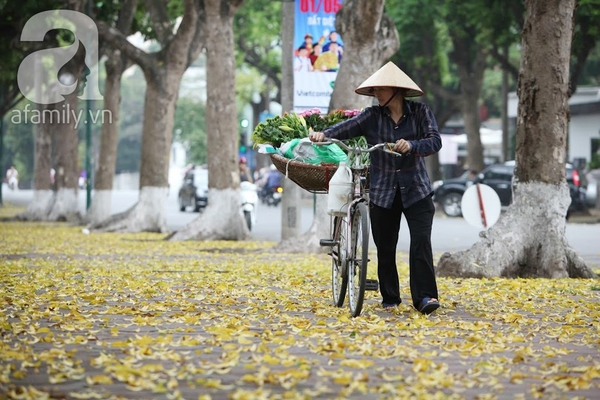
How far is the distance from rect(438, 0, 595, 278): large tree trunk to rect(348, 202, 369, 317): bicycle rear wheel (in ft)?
14.9

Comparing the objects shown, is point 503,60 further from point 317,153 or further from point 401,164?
point 401,164

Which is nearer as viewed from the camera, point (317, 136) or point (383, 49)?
point (317, 136)

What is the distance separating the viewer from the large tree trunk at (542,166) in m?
14.1

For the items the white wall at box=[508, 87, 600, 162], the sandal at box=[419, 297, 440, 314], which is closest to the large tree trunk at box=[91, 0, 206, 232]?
the sandal at box=[419, 297, 440, 314]

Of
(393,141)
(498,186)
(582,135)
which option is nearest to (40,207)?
(498,186)

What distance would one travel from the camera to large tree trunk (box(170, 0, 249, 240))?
22.6 metres

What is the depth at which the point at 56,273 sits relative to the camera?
14.3 meters

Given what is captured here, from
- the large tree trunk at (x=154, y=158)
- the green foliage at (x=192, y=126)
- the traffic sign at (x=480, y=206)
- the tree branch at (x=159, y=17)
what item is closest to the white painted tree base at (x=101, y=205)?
the large tree trunk at (x=154, y=158)

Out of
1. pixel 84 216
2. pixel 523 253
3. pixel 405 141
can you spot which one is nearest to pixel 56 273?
pixel 523 253

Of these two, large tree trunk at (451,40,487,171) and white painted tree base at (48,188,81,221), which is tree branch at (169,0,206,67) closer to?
white painted tree base at (48,188,81,221)

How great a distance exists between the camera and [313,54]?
20.7 metres

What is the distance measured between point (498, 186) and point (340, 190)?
2879 cm

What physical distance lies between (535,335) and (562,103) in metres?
6.03

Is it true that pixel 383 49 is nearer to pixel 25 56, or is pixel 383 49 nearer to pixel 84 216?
pixel 84 216
